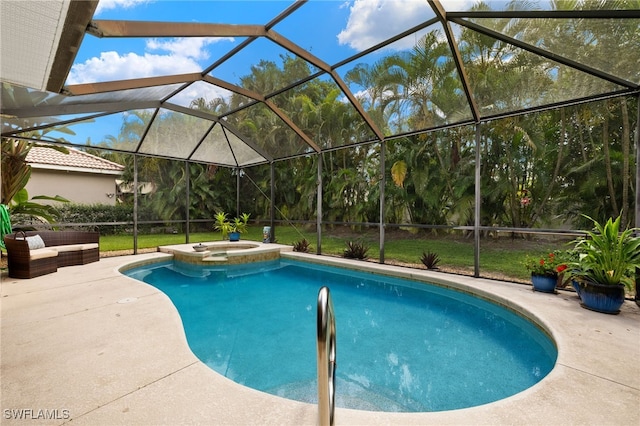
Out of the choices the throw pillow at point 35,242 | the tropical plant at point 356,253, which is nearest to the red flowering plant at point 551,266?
the tropical plant at point 356,253

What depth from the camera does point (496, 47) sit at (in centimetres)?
458

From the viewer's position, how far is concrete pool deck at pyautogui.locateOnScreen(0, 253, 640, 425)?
1733 mm

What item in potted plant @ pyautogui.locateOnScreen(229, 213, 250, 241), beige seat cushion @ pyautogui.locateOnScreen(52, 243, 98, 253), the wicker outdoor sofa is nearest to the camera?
the wicker outdoor sofa

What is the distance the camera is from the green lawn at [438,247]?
725 cm

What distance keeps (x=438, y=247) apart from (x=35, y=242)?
1041 cm

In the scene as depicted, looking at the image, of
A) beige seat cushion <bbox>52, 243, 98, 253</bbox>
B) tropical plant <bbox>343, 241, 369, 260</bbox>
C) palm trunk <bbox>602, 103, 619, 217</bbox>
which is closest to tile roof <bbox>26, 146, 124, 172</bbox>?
beige seat cushion <bbox>52, 243, 98, 253</bbox>

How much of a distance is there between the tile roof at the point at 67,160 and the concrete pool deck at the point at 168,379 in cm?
1096

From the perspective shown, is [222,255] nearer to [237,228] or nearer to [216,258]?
[216,258]

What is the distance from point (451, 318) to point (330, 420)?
363 centimetres

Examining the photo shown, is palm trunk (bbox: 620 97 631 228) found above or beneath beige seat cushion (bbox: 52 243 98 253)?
above

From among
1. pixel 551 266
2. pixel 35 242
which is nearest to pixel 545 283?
pixel 551 266

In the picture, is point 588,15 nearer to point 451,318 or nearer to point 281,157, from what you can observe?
point 451,318

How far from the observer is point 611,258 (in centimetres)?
369

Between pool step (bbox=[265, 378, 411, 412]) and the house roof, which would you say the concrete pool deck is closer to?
pool step (bbox=[265, 378, 411, 412])
